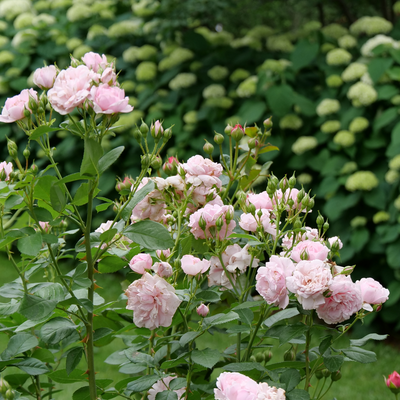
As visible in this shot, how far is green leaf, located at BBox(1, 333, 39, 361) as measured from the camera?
75cm

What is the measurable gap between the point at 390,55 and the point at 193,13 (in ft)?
3.77

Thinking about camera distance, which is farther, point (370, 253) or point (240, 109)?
point (240, 109)

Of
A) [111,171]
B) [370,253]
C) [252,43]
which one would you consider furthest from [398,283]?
[111,171]

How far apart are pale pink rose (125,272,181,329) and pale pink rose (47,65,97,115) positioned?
0.25 meters

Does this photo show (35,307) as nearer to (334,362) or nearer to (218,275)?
(218,275)

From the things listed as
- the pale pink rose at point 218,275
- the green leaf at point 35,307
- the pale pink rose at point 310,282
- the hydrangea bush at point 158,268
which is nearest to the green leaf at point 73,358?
the hydrangea bush at point 158,268

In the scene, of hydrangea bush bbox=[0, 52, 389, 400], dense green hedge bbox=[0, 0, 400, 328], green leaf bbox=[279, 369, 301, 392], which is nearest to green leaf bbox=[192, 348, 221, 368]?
hydrangea bush bbox=[0, 52, 389, 400]

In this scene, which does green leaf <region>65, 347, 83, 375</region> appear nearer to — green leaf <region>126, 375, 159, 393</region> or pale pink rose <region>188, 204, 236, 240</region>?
green leaf <region>126, 375, 159, 393</region>

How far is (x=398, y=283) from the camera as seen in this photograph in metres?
2.65

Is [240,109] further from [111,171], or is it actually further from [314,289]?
[314,289]

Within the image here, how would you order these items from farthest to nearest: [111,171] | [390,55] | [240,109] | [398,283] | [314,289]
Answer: [111,171] → [240,109] → [390,55] → [398,283] → [314,289]

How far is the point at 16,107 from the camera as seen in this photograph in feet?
2.45

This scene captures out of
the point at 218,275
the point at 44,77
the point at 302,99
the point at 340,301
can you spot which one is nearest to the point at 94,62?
the point at 44,77

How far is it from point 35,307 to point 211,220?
0.93 ft
